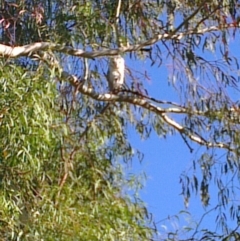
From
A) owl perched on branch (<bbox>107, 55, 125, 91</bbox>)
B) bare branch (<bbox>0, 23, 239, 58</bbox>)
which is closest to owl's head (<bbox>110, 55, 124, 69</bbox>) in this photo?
owl perched on branch (<bbox>107, 55, 125, 91</bbox>)

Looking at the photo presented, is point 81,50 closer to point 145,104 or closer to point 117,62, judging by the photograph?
point 117,62

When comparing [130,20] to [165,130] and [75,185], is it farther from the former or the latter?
[75,185]

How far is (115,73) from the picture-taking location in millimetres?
4535

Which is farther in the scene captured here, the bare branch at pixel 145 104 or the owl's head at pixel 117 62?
the owl's head at pixel 117 62

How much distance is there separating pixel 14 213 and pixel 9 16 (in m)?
1.30

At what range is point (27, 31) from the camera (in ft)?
14.1

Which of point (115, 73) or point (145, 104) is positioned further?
point (145, 104)

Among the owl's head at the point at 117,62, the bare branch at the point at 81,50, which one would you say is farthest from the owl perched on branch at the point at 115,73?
the bare branch at the point at 81,50

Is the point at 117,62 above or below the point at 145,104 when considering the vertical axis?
above

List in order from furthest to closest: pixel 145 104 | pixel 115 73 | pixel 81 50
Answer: pixel 145 104
pixel 115 73
pixel 81 50

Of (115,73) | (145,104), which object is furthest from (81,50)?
(145,104)

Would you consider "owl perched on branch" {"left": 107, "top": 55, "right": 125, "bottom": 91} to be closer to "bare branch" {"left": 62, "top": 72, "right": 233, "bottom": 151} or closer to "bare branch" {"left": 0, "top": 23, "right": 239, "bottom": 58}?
"bare branch" {"left": 62, "top": 72, "right": 233, "bottom": 151}

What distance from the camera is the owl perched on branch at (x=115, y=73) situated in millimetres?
4523

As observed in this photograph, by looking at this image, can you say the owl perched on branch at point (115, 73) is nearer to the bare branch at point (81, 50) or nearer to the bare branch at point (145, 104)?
the bare branch at point (145, 104)
